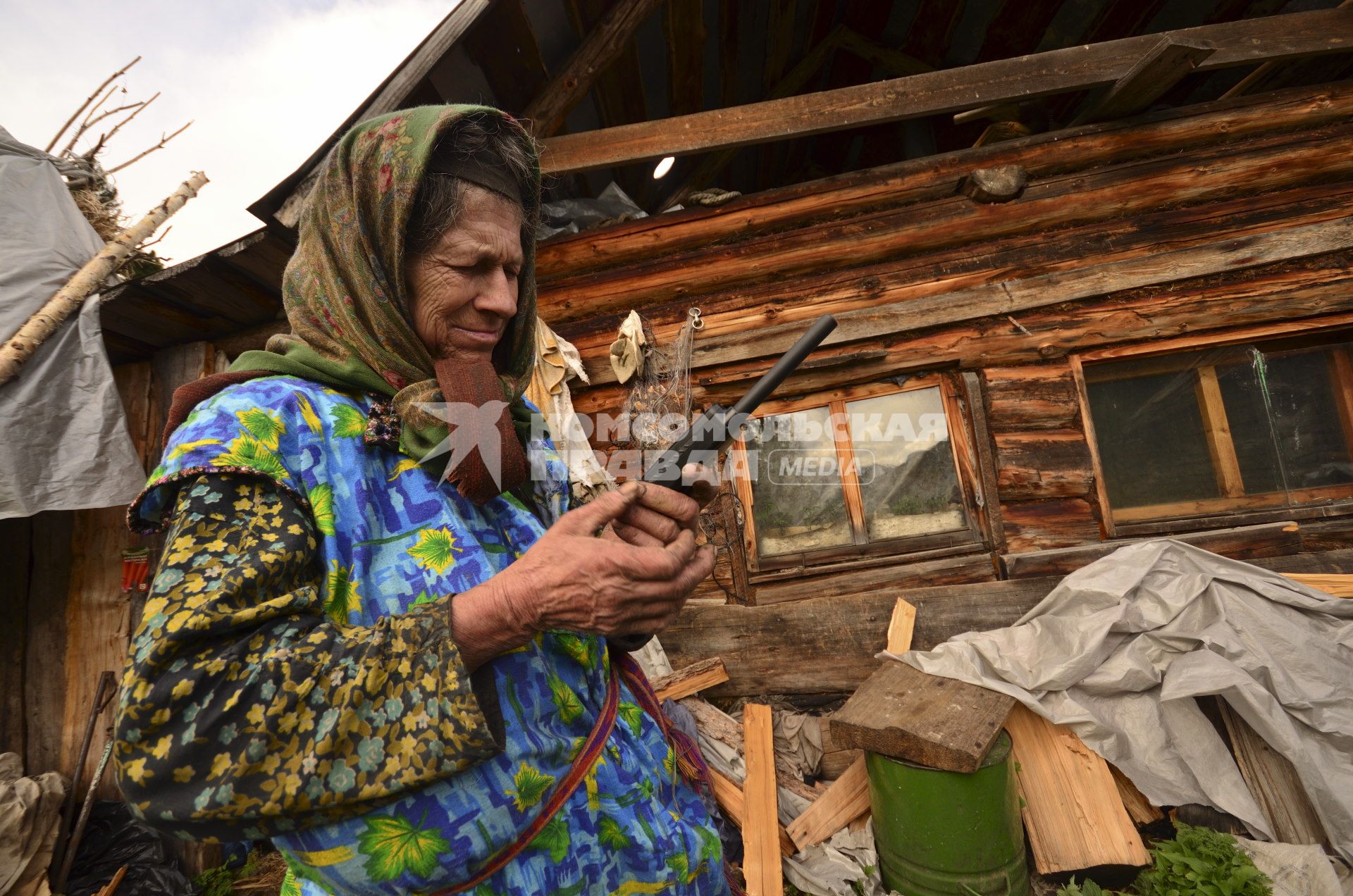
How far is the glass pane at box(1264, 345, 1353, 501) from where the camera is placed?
143 inches

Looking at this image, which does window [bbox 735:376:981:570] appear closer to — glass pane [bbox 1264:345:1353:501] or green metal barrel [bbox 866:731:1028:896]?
green metal barrel [bbox 866:731:1028:896]

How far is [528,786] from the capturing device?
3.42ft

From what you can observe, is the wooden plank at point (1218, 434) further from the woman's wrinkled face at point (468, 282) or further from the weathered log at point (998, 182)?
the woman's wrinkled face at point (468, 282)

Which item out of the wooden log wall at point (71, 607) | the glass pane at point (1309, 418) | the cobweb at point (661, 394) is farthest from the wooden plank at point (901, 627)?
the wooden log wall at point (71, 607)

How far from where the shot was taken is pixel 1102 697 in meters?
2.88

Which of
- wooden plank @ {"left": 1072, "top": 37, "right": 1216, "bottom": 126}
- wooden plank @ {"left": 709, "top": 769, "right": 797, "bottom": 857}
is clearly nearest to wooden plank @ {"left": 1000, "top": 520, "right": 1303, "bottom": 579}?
wooden plank @ {"left": 709, "top": 769, "right": 797, "bottom": 857}

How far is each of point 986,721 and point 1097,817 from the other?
788 millimetres

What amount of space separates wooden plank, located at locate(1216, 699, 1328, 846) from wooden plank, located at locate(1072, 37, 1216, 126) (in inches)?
137

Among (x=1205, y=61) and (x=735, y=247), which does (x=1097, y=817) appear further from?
(x=1205, y=61)

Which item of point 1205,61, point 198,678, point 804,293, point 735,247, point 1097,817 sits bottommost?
point 1097,817

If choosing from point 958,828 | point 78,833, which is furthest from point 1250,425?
point 78,833

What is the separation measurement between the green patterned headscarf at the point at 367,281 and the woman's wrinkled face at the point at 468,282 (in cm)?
5

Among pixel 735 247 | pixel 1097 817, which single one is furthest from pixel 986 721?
pixel 735 247

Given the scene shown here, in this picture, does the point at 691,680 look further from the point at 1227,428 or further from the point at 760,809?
the point at 1227,428
